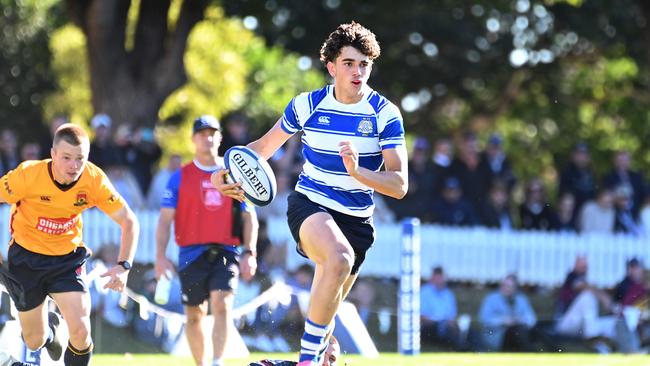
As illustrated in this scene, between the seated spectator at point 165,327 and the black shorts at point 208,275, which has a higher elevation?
the black shorts at point 208,275

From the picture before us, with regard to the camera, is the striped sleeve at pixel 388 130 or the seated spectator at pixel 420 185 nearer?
the striped sleeve at pixel 388 130

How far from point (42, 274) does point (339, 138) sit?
2.23 metres

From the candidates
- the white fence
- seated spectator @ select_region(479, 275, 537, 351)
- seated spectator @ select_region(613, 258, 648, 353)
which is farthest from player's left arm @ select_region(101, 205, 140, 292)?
the white fence

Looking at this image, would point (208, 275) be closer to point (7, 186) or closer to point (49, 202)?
point (49, 202)

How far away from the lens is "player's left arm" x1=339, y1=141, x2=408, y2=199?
7.38 meters

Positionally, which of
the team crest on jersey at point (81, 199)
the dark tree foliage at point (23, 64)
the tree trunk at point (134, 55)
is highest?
the dark tree foliage at point (23, 64)

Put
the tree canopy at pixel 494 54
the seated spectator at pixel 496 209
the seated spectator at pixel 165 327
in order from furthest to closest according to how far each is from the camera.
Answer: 1. the tree canopy at pixel 494 54
2. the seated spectator at pixel 496 209
3. the seated spectator at pixel 165 327

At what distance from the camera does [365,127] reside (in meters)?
7.79

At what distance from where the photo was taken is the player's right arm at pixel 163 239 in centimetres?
988

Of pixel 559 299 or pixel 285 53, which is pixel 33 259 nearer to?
pixel 559 299

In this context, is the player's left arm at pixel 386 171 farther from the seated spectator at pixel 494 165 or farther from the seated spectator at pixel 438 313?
the seated spectator at pixel 494 165

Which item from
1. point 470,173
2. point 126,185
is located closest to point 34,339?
point 126,185

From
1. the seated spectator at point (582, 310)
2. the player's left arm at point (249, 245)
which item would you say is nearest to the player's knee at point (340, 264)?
the player's left arm at point (249, 245)

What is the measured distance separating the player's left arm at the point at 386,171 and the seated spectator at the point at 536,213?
32.0 feet
